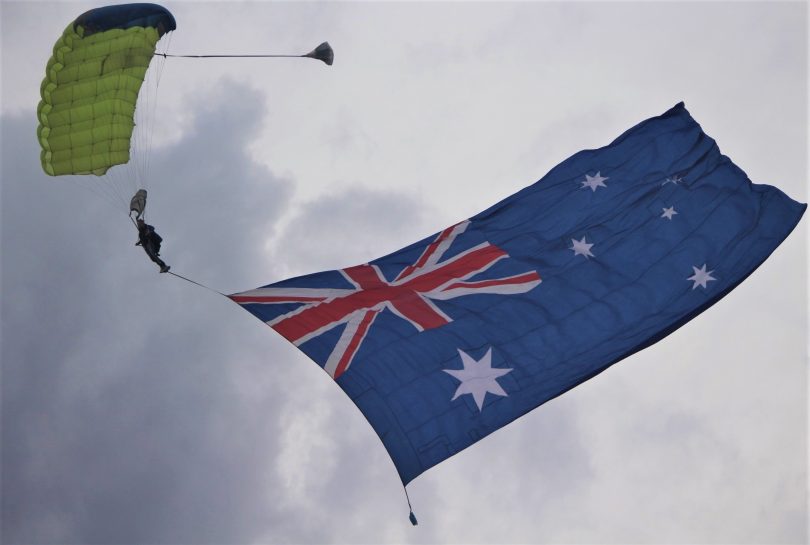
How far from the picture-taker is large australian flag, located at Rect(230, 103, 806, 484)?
63.0 ft

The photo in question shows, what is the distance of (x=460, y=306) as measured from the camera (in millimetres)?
21484

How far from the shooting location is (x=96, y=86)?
933 inches

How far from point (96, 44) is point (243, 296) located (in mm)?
6305

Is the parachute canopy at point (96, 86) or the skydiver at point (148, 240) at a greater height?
the parachute canopy at point (96, 86)

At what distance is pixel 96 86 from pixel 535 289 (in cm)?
953

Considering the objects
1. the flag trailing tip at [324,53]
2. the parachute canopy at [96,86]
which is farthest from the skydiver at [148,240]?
the flag trailing tip at [324,53]

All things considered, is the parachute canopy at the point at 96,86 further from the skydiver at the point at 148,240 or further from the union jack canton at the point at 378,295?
the union jack canton at the point at 378,295

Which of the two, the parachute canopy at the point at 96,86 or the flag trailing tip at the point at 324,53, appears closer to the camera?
the flag trailing tip at the point at 324,53

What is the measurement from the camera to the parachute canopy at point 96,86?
23328 millimetres

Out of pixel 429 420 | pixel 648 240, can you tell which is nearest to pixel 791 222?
pixel 648 240

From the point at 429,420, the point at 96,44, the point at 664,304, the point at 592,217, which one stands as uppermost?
the point at 96,44

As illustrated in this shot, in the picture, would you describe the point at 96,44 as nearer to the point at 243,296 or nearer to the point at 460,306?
the point at 243,296

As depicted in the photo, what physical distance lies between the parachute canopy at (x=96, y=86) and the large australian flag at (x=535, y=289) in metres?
5.25

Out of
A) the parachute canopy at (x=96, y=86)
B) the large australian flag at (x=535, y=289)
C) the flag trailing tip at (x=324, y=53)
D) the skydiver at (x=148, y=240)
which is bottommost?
the large australian flag at (x=535, y=289)
